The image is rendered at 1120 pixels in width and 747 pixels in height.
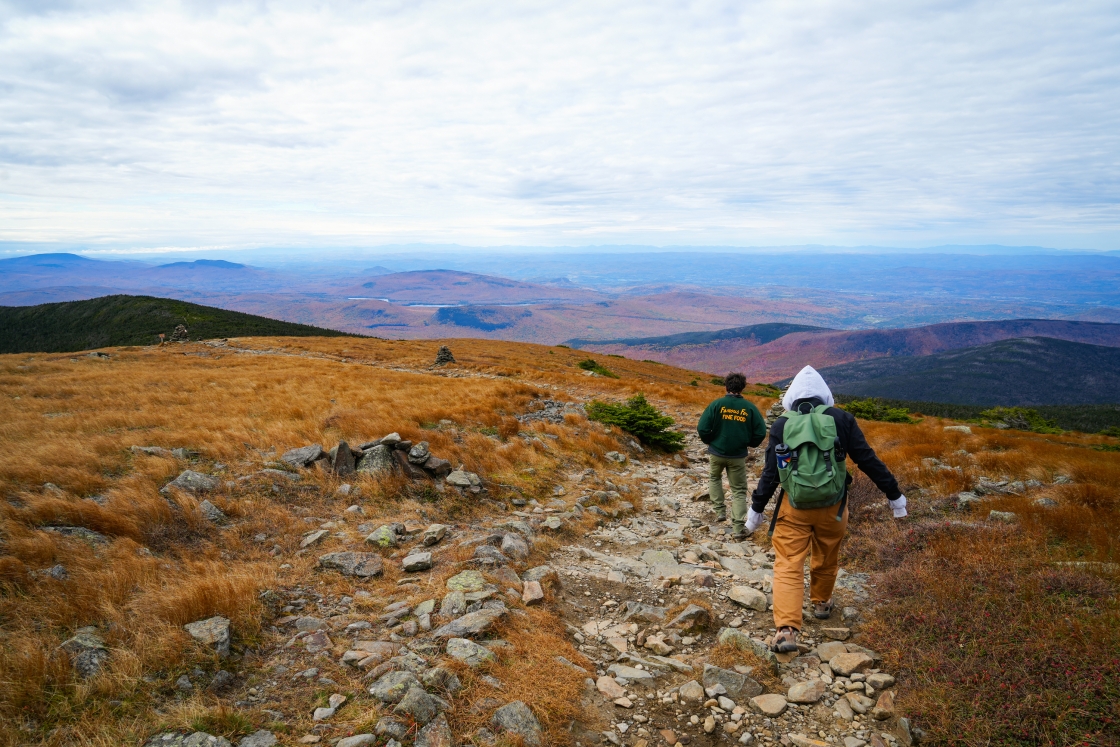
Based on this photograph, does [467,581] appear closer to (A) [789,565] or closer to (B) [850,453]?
(A) [789,565]

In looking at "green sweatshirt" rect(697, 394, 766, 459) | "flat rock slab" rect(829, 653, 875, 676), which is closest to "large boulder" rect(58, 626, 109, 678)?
"flat rock slab" rect(829, 653, 875, 676)

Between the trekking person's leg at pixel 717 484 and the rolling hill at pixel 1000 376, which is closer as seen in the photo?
the trekking person's leg at pixel 717 484

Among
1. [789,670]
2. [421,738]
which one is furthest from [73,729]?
[789,670]

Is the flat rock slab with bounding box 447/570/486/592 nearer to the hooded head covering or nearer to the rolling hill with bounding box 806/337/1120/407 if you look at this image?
the hooded head covering

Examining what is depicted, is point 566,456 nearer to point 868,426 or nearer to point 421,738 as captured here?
point 421,738

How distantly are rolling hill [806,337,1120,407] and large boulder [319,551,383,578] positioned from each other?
122 metres

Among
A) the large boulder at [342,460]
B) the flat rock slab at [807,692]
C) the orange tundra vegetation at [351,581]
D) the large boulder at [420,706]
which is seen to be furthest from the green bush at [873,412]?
the large boulder at [420,706]

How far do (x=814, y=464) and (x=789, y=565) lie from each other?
3.91 ft

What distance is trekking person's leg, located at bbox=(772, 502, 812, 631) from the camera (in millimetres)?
5090

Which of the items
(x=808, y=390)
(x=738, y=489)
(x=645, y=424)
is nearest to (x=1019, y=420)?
(x=645, y=424)

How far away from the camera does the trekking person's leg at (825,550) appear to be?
5133mm

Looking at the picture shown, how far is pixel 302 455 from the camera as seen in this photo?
8828 mm

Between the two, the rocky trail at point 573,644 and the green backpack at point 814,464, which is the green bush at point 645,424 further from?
the green backpack at point 814,464

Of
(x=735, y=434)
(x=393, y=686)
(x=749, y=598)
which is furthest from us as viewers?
(x=735, y=434)
